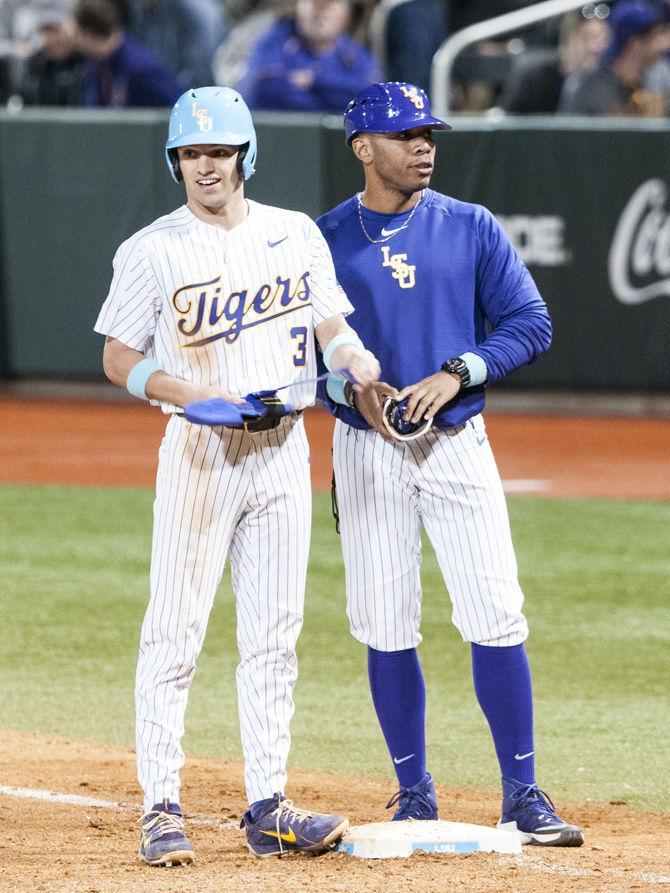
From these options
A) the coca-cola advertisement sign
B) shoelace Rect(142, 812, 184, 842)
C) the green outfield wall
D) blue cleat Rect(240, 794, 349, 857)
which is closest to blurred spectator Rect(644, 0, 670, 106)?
the green outfield wall

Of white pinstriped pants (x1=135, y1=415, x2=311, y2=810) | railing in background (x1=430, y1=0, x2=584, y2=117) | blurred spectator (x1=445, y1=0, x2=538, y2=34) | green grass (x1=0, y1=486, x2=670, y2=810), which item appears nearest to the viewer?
white pinstriped pants (x1=135, y1=415, x2=311, y2=810)

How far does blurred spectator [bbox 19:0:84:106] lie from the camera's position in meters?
14.5

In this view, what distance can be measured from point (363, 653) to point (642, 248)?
654 centimetres

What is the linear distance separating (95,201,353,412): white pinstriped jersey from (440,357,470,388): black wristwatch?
14.8 inches

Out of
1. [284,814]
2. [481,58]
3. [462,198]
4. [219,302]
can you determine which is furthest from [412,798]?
[481,58]

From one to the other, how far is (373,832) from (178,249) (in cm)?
169

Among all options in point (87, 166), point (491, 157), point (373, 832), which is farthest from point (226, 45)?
point (373, 832)

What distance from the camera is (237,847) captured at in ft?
15.6

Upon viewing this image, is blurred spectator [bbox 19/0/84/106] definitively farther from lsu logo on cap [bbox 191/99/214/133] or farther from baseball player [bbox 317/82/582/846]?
lsu logo on cap [bbox 191/99/214/133]

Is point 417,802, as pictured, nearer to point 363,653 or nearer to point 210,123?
point 210,123

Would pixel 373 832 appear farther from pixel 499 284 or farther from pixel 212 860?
pixel 499 284

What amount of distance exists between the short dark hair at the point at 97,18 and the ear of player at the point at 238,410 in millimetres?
10110

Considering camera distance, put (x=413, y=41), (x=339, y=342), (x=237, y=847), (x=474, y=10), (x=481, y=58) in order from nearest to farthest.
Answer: (x=339, y=342) → (x=237, y=847) → (x=413, y=41) → (x=481, y=58) → (x=474, y=10)

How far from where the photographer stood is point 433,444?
15.9ft
